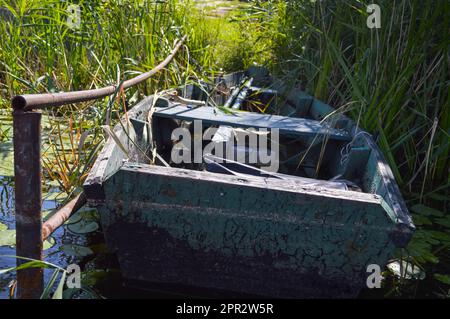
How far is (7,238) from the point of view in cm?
207

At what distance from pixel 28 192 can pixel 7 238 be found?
2.61 ft

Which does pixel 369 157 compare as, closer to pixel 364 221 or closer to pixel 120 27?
pixel 364 221

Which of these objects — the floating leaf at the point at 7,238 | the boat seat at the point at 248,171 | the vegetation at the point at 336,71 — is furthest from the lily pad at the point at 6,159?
the boat seat at the point at 248,171

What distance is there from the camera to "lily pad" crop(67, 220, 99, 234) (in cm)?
224

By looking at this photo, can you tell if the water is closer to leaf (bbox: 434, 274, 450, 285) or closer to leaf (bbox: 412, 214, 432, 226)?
leaf (bbox: 434, 274, 450, 285)

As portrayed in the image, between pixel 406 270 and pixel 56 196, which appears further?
pixel 56 196

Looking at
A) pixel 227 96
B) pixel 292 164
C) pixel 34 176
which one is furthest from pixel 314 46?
pixel 34 176

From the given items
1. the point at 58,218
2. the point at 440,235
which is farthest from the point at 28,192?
the point at 440,235

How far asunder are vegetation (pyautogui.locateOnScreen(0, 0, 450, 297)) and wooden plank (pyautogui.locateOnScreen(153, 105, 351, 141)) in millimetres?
183

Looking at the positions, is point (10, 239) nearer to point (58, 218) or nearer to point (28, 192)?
point (58, 218)

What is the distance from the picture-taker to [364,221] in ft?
5.39

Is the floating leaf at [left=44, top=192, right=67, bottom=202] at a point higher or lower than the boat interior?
lower

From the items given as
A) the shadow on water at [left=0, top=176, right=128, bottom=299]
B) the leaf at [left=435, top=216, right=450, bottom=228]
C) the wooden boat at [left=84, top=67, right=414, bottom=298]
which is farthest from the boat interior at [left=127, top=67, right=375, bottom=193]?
the leaf at [left=435, top=216, right=450, bottom=228]

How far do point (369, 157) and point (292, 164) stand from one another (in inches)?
21.9
